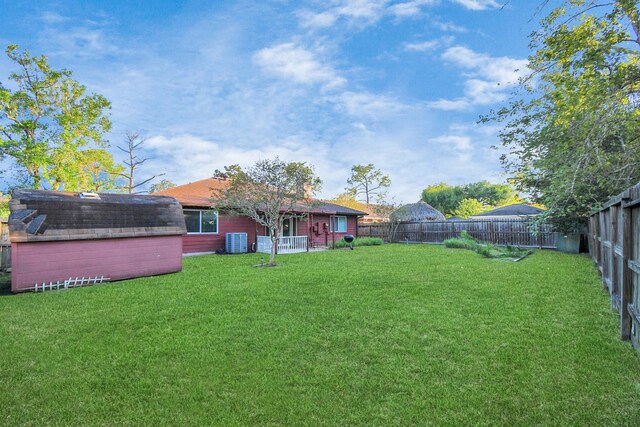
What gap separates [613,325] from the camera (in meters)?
4.20

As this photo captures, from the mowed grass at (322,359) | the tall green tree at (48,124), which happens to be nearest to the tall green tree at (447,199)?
the tall green tree at (48,124)

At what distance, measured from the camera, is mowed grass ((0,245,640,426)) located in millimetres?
2449

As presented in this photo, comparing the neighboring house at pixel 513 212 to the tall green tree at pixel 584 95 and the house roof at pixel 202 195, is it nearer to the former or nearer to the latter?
the house roof at pixel 202 195

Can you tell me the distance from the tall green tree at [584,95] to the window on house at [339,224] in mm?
14524

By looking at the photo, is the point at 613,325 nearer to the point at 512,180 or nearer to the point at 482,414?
the point at 482,414

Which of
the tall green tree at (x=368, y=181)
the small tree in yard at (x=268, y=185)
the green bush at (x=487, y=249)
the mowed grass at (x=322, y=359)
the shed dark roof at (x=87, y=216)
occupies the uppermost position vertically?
the tall green tree at (x=368, y=181)

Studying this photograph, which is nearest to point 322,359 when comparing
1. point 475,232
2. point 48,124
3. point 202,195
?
point 202,195

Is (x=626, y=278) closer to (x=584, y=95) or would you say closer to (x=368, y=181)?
(x=584, y=95)

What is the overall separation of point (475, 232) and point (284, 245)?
37.7 feet

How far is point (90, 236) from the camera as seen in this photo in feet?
26.8

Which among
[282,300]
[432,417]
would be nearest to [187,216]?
[282,300]

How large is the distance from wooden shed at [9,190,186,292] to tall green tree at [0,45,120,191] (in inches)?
294

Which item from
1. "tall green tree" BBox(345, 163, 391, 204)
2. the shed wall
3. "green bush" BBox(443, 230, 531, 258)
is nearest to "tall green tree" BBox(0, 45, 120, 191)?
the shed wall

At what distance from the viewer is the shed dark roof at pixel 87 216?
7.38m
